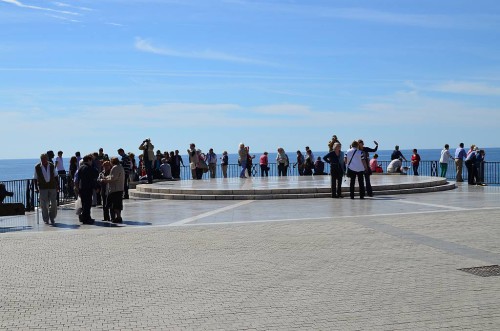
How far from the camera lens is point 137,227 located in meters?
14.0

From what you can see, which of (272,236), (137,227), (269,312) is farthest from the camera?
(137,227)

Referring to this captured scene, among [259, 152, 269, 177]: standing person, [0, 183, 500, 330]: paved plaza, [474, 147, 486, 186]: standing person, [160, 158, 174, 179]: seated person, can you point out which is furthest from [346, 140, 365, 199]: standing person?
[160, 158, 174, 179]: seated person

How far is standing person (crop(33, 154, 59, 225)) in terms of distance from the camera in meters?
15.2

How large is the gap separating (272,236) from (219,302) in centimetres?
496

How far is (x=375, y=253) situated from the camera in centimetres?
999

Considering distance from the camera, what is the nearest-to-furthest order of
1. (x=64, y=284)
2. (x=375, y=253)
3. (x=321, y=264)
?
1. (x=64, y=284)
2. (x=321, y=264)
3. (x=375, y=253)

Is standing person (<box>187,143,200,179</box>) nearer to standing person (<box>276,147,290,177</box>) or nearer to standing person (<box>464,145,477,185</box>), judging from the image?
standing person (<box>276,147,290,177</box>)

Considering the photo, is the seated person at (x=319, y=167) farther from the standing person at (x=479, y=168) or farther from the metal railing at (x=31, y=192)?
the metal railing at (x=31, y=192)

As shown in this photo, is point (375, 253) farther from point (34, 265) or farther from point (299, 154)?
point (299, 154)

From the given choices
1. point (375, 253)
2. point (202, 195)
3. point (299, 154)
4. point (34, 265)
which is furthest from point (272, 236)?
point (299, 154)

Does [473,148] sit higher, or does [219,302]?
[473,148]

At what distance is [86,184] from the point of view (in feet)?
50.2

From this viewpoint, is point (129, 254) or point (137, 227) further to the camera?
point (137, 227)

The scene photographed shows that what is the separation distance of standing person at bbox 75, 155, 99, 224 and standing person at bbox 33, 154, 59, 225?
0.61 metres
